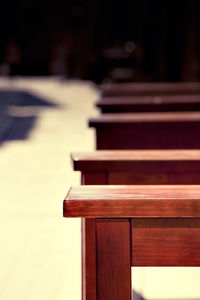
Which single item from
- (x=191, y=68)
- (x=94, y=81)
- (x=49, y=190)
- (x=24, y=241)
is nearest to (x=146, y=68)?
(x=94, y=81)

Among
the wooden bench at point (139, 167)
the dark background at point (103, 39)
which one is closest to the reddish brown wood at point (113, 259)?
the wooden bench at point (139, 167)

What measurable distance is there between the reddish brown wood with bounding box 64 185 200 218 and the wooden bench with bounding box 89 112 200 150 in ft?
4.83

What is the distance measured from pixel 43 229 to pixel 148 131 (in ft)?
2.34

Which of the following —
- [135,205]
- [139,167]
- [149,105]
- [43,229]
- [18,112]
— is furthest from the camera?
[18,112]

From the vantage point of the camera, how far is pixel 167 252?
4.14 feet

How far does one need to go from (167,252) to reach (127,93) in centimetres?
337

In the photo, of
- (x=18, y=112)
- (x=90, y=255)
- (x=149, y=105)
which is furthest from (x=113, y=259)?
(x=18, y=112)

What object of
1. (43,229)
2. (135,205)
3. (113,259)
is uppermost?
Answer: (135,205)

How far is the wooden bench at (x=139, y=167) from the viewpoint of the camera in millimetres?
1926

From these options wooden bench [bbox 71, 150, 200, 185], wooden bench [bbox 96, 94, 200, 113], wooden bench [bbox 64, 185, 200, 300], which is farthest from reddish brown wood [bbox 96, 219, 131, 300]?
wooden bench [bbox 96, 94, 200, 113]

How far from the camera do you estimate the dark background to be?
829 cm

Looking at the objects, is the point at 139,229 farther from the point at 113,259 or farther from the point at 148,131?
the point at 148,131

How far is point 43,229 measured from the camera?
274cm

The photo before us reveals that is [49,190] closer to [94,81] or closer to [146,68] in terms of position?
[146,68]
